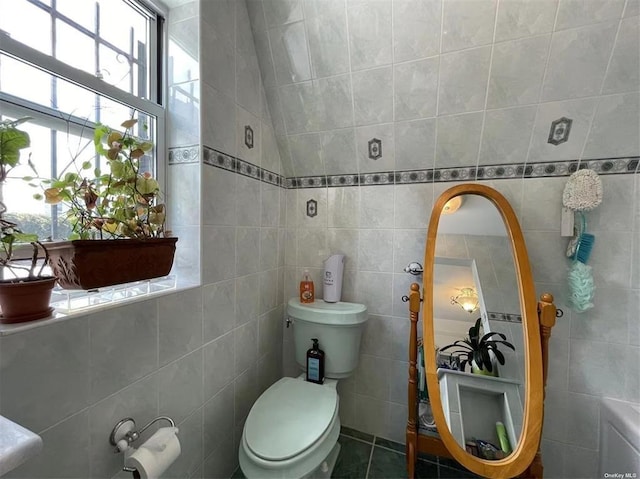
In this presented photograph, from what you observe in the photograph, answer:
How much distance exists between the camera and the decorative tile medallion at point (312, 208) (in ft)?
4.99

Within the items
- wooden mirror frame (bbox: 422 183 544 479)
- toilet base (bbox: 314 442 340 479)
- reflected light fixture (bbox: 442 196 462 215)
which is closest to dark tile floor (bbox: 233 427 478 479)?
toilet base (bbox: 314 442 340 479)

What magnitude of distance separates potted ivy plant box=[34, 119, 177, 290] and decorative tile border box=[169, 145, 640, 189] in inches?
10.6

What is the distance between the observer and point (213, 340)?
1.05 metres

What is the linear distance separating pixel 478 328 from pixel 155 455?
3.96ft

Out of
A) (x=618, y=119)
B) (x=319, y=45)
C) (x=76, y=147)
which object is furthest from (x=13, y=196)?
A: (x=618, y=119)

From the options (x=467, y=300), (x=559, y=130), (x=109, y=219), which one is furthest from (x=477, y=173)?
(x=109, y=219)

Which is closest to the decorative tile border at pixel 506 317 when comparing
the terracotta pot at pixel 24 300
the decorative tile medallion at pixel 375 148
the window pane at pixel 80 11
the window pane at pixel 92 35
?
the decorative tile medallion at pixel 375 148

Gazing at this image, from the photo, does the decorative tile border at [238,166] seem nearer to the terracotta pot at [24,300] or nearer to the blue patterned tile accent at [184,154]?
the blue patterned tile accent at [184,154]

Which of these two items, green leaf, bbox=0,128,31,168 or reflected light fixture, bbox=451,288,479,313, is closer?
green leaf, bbox=0,128,31,168

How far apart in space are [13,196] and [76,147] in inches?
8.3

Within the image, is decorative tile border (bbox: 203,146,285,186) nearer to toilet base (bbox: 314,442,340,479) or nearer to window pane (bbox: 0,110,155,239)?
window pane (bbox: 0,110,155,239)

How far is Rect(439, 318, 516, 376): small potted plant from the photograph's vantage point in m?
1.08

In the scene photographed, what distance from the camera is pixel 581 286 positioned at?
1.07 meters

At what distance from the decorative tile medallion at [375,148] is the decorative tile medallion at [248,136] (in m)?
0.59
